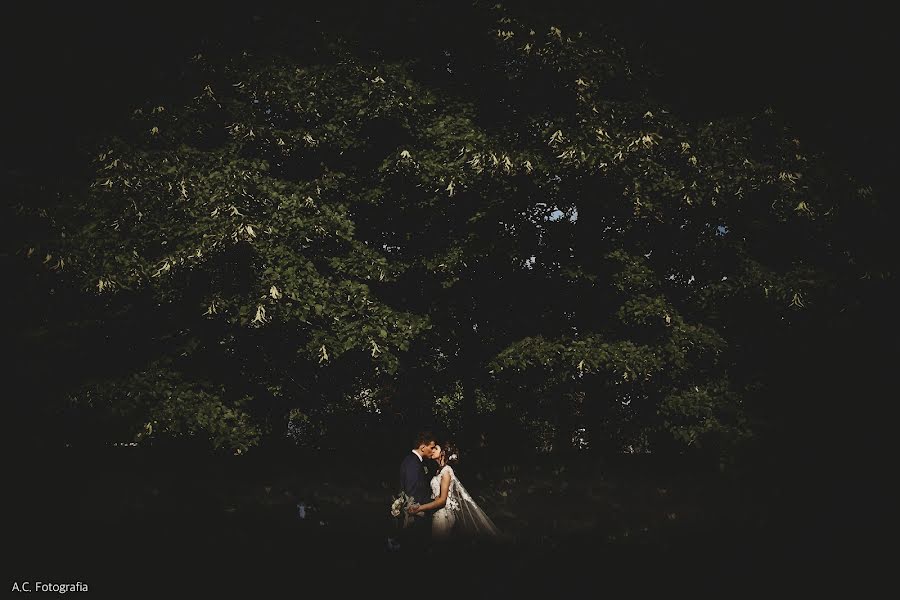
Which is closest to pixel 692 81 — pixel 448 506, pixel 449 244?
pixel 449 244

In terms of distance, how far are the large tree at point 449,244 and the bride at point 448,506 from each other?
4.22 metres

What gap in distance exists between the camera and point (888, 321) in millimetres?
17359

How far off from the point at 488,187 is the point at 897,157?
8.40m

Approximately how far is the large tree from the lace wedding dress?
13.7ft

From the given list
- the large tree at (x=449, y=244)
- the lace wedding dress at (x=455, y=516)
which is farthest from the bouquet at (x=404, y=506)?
the large tree at (x=449, y=244)

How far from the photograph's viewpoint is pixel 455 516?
1198 cm

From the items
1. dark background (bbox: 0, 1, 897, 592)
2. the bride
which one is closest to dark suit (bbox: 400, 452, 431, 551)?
the bride

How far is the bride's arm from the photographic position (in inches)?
456

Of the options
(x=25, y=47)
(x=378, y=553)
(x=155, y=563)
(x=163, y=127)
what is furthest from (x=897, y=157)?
(x=25, y=47)

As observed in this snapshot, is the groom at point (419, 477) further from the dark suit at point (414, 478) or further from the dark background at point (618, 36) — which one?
the dark background at point (618, 36)

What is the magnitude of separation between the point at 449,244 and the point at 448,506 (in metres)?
6.51

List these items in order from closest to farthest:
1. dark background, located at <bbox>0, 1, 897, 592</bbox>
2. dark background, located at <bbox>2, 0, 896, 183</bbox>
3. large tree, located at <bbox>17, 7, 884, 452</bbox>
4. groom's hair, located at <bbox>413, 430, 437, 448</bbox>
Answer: groom's hair, located at <bbox>413, 430, 437, 448</bbox> < large tree, located at <bbox>17, 7, 884, 452</bbox> < dark background, located at <bbox>0, 1, 897, 592</bbox> < dark background, located at <bbox>2, 0, 896, 183</bbox>

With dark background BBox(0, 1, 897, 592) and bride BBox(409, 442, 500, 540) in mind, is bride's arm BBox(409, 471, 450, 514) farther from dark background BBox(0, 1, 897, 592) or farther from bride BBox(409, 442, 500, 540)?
dark background BBox(0, 1, 897, 592)

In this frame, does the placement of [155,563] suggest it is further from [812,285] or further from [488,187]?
[812,285]
